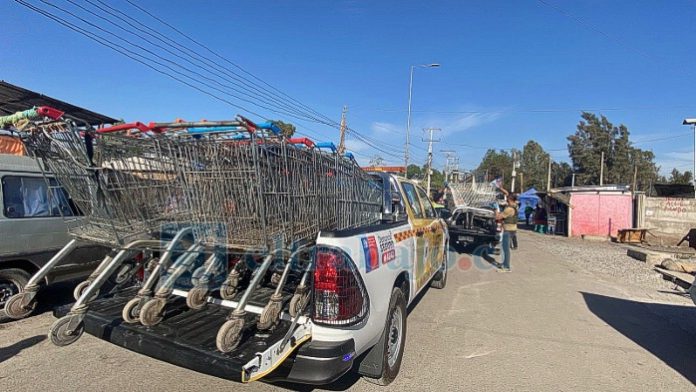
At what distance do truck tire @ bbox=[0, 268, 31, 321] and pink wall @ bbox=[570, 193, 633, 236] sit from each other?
20433 millimetres

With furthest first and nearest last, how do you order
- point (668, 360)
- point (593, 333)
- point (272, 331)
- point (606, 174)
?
point (606, 174)
point (593, 333)
point (668, 360)
point (272, 331)

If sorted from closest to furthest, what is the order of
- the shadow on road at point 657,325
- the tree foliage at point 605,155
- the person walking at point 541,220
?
the shadow on road at point 657,325 → the person walking at point 541,220 → the tree foliage at point 605,155

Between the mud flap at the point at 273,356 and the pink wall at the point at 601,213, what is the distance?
64.8 ft

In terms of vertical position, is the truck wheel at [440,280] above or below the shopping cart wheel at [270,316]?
below

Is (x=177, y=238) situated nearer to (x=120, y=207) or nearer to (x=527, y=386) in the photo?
(x=120, y=207)

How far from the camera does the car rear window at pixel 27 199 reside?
201 inches

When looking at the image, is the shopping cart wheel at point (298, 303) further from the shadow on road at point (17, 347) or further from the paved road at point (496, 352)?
the shadow on road at point (17, 347)

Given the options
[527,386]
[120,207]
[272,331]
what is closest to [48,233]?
[120,207]

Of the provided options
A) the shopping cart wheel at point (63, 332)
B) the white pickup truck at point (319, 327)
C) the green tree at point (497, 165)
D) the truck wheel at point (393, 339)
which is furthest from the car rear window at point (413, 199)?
the green tree at point (497, 165)

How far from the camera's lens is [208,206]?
3.20 meters

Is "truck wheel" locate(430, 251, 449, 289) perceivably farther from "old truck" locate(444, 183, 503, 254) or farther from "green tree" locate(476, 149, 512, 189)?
"green tree" locate(476, 149, 512, 189)

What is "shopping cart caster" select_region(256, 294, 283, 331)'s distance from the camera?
2.78 meters

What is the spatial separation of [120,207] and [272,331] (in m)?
1.73

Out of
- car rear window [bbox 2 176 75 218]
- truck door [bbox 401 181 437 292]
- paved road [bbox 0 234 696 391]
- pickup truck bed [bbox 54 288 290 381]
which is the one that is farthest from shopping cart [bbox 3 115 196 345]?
truck door [bbox 401 181 437 292]
